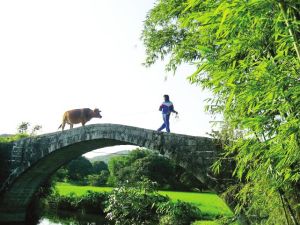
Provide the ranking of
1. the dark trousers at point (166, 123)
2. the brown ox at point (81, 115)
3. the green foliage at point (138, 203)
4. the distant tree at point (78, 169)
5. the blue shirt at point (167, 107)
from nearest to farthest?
the blue shirt at point (167, 107) < the dark trousers at point (166, 123) < the green foliage at point (138, 203) < the brown ox at point (81, 115) < the distant tree at point (78, 169)

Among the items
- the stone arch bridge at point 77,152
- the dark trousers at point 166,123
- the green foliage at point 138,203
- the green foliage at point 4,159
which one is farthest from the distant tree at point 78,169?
the dark trousers at point 166,123

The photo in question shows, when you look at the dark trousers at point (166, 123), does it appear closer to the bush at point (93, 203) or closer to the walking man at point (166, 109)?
the walking man at point (166, 109)

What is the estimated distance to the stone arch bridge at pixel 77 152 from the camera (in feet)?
30.5

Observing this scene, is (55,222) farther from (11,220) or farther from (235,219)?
(235,219)

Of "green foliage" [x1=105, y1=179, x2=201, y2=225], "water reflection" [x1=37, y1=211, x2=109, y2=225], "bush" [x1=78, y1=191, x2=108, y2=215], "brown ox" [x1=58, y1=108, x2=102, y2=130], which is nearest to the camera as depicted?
"green foliage" [x1=105, y1=179, x2=201, y2=225]

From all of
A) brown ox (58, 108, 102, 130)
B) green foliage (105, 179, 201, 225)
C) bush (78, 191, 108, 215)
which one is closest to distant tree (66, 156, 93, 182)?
bush (78, 191, 108, 215)

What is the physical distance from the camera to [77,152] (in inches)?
639

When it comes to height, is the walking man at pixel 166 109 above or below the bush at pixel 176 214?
above

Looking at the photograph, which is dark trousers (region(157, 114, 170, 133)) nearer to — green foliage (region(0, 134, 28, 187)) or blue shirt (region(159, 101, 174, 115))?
blue shirt (region(159, 101, 174, 115))

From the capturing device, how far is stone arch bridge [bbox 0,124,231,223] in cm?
930

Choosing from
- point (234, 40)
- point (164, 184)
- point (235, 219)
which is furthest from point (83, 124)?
point (164, 184)

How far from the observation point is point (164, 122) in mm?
10320

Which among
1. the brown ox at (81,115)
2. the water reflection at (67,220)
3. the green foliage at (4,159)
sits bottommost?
the water reflection at (67,220)

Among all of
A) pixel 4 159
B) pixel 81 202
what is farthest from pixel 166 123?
pixel 81 202
